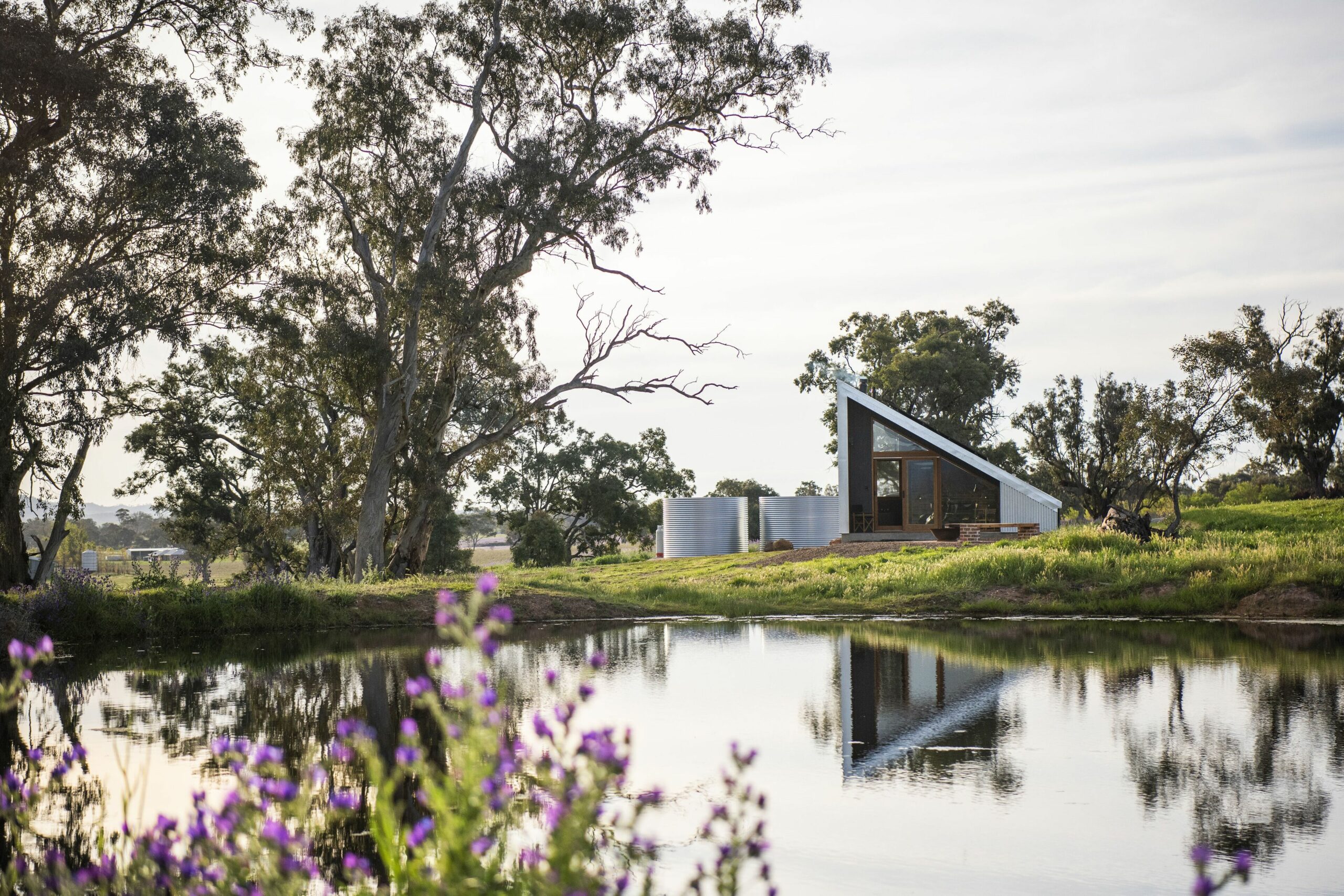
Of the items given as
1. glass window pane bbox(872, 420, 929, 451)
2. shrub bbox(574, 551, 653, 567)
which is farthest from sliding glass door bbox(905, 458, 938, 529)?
shrub bbox(574, 551, 653, 567)

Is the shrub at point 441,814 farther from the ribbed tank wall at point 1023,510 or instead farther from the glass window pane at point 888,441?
the glass window pane at point 888,441

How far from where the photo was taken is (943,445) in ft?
102

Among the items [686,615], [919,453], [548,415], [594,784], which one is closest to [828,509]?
[919,453]

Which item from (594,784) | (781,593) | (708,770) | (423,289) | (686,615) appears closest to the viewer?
(594,784)

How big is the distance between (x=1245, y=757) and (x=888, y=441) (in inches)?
1023

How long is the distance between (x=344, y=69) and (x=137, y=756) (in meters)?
20.4

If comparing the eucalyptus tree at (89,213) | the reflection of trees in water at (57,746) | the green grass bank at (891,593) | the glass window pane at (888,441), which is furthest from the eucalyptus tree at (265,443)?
the glass window pane at (888,441)

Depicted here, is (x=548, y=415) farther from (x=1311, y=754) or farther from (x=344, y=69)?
(x=1311, y=754)

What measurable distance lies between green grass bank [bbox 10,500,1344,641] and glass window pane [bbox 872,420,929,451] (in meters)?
11.6

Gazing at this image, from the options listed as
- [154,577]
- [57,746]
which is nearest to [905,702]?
[57,746]

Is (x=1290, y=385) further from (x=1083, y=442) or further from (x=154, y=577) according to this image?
(x=154, y=577)

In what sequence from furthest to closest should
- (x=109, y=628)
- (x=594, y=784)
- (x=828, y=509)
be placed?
(x=828, y=509) → (x=109, y=628) → (x=594, y=784)

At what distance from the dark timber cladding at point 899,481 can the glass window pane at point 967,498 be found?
2cm

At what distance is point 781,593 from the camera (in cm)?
1795
